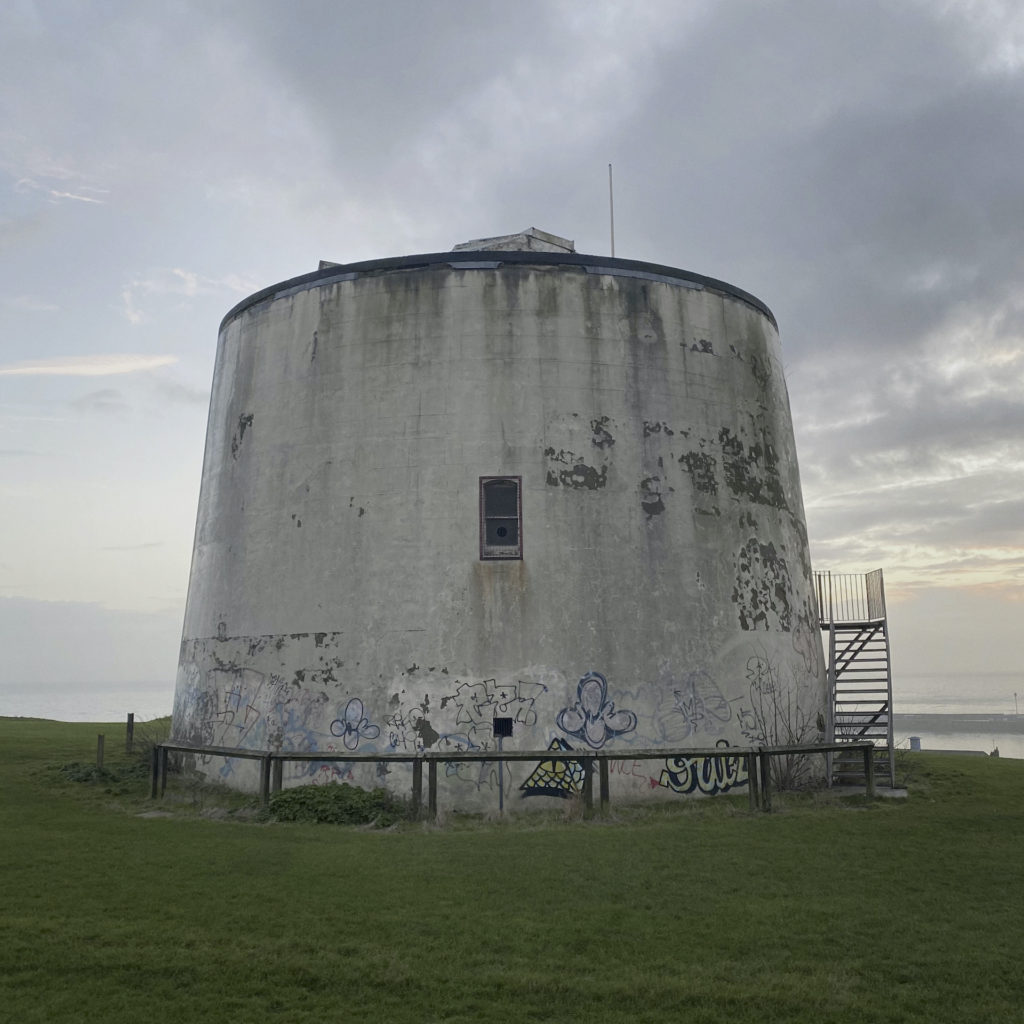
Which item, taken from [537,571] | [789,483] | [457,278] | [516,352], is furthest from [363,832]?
[789,483]

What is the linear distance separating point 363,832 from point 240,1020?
624 cm

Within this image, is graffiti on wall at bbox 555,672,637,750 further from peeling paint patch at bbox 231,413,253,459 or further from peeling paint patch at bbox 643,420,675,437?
peeling paint patch at bbox 231,413,253,459

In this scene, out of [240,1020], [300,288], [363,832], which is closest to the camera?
[240,1020]

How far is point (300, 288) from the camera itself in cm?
1772

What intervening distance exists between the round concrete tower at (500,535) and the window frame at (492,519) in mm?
44

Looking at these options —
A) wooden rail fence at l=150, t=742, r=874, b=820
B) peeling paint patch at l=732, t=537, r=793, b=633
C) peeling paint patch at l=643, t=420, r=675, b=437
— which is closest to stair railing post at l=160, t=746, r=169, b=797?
wooden rail fence at l=150, t=742, r=874, b=820

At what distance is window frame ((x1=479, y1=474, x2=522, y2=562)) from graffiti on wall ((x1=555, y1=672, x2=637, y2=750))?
2325 millimetres

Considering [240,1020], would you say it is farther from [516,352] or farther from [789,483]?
[789,483]

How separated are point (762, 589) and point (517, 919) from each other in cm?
1020

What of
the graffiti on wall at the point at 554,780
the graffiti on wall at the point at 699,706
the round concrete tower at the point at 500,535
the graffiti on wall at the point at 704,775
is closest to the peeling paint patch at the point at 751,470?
the round concrete tower at the point at 500,535

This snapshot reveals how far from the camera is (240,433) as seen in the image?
1788 centimetres

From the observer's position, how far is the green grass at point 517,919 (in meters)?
6.11

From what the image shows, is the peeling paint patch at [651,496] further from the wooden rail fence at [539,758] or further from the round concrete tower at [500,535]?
the wooden rail fence at [539,758]

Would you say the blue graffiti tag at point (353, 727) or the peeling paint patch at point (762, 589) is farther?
the peeling paint patch at point (762, 589)
